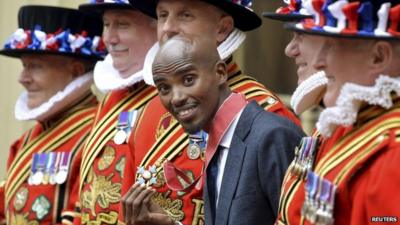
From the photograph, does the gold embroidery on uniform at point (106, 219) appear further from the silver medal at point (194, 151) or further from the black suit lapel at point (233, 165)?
the black suit lapel at point (233, 165)

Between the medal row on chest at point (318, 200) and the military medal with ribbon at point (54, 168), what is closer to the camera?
the medal row on chest at point (318, 200)

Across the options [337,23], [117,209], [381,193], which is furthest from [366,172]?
[117,209]

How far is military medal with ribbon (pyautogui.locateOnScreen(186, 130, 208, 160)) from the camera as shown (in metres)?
5.45

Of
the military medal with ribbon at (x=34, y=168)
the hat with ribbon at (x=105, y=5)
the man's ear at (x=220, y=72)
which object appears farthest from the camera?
the military medal with ribbon at (x=34, y=168)

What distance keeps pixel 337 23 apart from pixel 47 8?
3.19 metres

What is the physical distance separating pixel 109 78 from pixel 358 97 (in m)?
2.39

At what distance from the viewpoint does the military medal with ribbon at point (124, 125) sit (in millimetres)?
6258

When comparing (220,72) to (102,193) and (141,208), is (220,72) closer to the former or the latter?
(141,208)

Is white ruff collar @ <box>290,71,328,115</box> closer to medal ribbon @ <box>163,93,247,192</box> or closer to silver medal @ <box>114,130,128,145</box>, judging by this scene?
medal ribbon @ <box>163,93,247,192</box>

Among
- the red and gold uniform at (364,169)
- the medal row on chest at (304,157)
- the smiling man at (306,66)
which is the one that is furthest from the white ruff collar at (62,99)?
the red and gold uniform at (364,169)

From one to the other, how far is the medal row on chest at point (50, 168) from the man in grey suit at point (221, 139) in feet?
6.48

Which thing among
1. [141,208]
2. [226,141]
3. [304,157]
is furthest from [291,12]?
[141,208]

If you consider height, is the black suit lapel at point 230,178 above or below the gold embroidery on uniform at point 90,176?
below

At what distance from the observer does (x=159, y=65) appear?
493cm
